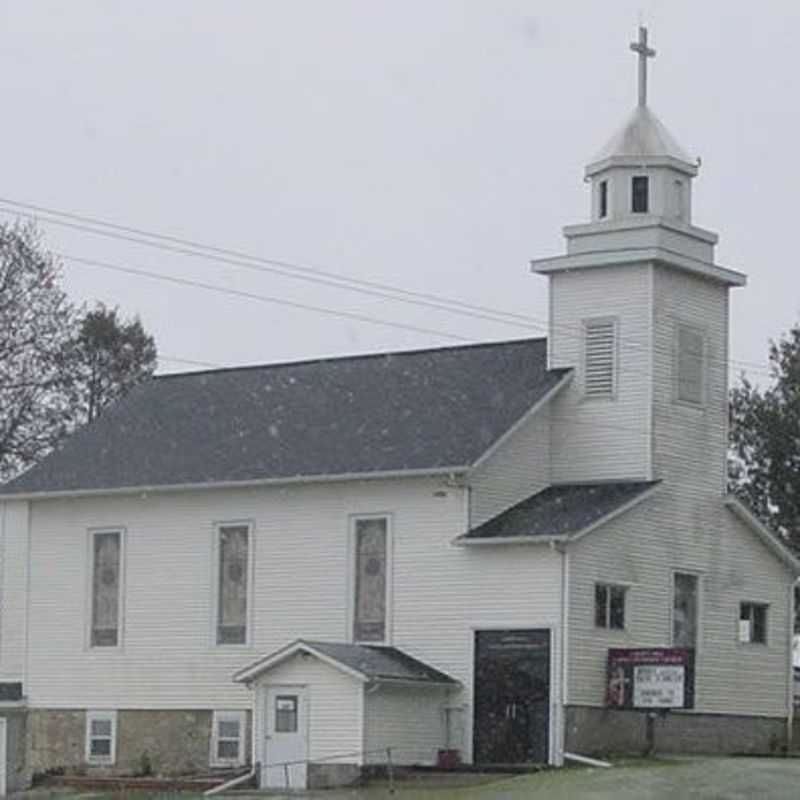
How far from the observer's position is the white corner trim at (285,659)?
53281mm

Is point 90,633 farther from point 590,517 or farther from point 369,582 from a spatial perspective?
point 590,517

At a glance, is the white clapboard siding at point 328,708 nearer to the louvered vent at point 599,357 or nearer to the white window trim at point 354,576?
the white window trim at point 354,576

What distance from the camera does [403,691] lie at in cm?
5412

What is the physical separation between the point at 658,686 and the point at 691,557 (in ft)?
16.1

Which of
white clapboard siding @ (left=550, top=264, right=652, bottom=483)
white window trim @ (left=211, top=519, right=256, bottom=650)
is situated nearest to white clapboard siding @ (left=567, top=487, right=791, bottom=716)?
white clapboard siding @ (left=550, top=264, right=652, bottom=483)

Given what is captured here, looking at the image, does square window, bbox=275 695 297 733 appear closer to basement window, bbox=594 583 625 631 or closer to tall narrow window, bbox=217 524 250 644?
tall narrow window, bbox=217 524 250 644

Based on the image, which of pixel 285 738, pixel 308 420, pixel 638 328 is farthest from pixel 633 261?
pixel 285 738

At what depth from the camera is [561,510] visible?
54.8 m

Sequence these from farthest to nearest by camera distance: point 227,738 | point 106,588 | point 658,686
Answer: point 106,588, point 227,738, point 658,686

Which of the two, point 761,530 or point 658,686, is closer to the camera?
point 658,686

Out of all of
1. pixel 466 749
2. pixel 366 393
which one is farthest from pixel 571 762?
pixel 366 393

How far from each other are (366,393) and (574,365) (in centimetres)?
590

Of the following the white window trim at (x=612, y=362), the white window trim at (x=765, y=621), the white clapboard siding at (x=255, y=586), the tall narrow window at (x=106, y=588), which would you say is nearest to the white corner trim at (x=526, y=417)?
the white window trim at (x=612, y=362)

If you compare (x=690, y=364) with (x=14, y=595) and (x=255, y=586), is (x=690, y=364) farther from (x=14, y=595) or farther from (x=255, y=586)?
(x=14, y=595)
